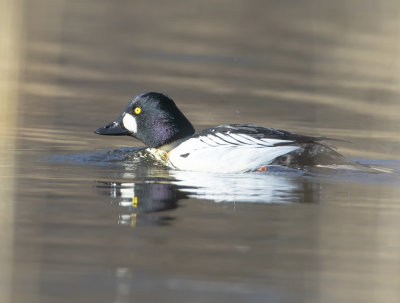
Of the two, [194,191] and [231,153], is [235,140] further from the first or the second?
[194,191]

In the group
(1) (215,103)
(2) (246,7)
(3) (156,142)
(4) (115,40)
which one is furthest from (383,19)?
(3) (156,142)

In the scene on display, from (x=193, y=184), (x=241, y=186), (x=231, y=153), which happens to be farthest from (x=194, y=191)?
(x=231, y=153)

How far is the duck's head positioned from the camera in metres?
10.3

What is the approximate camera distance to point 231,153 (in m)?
9.46

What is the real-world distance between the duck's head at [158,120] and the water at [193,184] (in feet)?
1.43

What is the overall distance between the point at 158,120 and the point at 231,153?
1187mm

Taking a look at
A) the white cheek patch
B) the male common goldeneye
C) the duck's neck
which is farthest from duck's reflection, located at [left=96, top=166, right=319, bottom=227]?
the white cheek patch

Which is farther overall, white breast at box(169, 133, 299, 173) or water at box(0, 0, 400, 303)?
white breast at box(169, 133, 299, 173)

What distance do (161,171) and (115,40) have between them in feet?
36.9

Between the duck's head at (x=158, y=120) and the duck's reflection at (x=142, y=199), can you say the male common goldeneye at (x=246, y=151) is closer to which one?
the duck's head at (x=158, y=120)

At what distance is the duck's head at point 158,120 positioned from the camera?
10297 millimetres

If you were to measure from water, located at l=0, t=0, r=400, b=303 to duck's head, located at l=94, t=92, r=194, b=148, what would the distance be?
436 millimetres

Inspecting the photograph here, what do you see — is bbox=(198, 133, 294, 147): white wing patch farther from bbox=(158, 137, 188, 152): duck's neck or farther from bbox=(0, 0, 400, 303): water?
bbox=(158, 137, 188, 152): duck's neck

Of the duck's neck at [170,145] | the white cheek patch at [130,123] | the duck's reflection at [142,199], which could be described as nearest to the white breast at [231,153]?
the duck's neck at [170,145]
